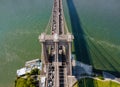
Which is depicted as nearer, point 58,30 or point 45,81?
point 45,81

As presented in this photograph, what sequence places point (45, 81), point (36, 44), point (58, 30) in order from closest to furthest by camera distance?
point (45, 81), point (58, 30), point (36, 44)

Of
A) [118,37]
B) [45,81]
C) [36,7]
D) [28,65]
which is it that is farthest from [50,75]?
[36,7]

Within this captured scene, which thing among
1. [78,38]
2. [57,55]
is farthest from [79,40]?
[57,55]

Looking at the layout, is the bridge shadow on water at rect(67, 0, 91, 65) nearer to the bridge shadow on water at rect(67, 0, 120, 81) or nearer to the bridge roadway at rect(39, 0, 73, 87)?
the bridge shadow on water at rect(67, 0, 120, 81)

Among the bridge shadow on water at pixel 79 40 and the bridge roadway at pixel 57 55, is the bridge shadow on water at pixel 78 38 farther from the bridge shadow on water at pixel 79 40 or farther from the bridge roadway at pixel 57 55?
the bridge roadway at pixel 57 55

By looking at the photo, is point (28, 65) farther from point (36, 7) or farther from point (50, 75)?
point (36, 7)

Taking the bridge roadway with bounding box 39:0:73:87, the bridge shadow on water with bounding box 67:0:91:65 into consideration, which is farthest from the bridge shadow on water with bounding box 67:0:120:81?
the bridge roadway with bounding box 39:0:73:87

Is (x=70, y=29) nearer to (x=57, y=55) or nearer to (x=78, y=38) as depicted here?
(x=78, y=38)
